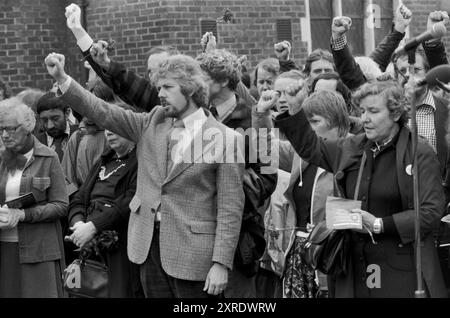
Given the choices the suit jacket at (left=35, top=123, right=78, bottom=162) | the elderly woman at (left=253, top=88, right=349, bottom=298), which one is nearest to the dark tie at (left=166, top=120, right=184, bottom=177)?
the elderly woman at (left=253, top=88, right=349, bottom=298)

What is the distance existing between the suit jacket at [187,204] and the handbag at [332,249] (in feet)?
1.67

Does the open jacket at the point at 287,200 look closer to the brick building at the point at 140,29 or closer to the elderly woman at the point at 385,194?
the elderly woman at the point at 385,194

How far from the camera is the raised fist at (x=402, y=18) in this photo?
8492 millimetres

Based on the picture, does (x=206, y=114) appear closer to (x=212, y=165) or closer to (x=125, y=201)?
(x=212, y=165)

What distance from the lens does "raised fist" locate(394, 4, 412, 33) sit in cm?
849

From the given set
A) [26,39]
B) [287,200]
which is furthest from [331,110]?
[26,39]

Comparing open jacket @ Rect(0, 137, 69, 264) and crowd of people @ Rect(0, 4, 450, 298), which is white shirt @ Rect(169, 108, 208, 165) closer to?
crowd of people @ Rect(0, 4, 450, 298)

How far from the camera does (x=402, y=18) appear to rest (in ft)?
28.2

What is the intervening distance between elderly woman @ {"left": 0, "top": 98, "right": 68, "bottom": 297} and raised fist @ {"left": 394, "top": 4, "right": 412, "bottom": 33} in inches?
127

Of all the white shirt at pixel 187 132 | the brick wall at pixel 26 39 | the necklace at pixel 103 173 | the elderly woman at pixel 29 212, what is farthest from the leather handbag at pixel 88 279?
the brick wall at pixel 26 39

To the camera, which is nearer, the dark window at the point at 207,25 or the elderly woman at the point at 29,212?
the elderly woman at the point at 29,212

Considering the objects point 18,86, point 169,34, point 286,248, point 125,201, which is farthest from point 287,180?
point 18,86

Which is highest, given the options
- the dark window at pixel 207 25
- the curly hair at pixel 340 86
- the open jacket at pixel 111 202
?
the dark window at pixel 207 25

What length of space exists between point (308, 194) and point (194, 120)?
3.35ft
